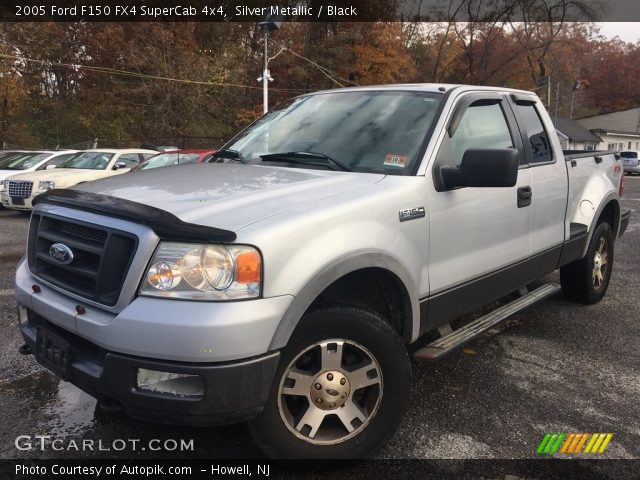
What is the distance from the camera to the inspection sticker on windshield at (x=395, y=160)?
3006 millimetres

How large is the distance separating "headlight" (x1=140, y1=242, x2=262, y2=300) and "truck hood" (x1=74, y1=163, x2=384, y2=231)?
0.12 metres

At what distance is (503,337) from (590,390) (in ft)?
3.23

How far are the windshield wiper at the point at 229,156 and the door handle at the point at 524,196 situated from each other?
1883 millimetres

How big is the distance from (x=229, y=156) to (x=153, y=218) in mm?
1558

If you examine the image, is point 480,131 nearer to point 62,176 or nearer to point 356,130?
point 356,130

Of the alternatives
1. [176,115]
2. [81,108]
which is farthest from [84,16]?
[176,115]

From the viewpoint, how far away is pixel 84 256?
7.96 feet

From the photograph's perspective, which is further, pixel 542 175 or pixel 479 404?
pixel 542 175

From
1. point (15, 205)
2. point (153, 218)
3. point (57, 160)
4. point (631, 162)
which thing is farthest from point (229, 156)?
point (631, 162)

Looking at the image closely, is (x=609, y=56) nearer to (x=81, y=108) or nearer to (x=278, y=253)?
(x=81, y=108)

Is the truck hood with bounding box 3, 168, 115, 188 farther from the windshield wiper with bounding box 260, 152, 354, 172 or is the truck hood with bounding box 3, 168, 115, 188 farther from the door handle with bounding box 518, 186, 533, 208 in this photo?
the door handle with bounding box 518, 186, 533, 208

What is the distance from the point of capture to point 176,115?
108 feet

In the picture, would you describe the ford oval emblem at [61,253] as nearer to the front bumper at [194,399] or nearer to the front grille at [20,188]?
the front bumper at [194,399]

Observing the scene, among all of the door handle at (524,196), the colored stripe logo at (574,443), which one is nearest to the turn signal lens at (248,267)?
the colored stripe logo at (574,443)
